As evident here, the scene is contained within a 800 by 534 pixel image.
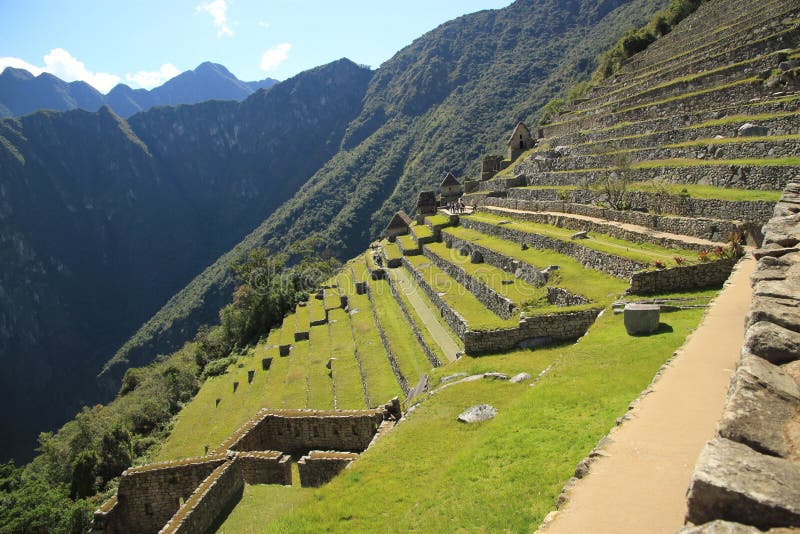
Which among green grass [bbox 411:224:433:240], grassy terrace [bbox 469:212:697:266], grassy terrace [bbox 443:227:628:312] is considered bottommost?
grassy terrace [bbox 443:227:628:312]

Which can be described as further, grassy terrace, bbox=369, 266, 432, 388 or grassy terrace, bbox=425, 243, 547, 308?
grassy terrace, bbox=369, 266, 432, 388

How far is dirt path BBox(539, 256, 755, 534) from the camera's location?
14.0 feet

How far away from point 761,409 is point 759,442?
330 mm

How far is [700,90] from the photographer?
79.4ft

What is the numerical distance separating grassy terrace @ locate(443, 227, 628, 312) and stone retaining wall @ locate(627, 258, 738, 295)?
0.91 metres

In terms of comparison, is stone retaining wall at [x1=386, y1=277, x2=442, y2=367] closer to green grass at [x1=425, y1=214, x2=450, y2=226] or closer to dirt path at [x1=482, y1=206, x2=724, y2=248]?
green grass at [x1=425, y1=214, x2=450, y2=226]

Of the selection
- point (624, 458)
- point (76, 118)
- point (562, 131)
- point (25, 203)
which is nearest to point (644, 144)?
point (562, 131)

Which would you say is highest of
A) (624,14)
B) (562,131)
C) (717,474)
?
(624,14)

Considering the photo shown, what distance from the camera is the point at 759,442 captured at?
280cm

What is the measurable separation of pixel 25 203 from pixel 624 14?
635 ft

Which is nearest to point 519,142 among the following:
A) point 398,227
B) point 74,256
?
point 398,227

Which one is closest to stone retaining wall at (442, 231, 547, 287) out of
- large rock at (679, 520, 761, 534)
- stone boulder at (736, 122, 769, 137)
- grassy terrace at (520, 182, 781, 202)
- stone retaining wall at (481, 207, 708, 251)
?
stone retaining wall at (481, 207, 708, 251)

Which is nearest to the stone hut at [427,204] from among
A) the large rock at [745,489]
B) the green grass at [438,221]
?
the green grass at [438,221]

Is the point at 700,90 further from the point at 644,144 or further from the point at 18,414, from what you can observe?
the point at 18,414
